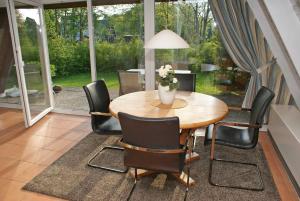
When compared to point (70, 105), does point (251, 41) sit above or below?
above

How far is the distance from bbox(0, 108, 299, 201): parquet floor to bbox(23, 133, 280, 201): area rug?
0.36ft

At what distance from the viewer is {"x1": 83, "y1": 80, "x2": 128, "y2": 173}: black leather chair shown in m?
2.56

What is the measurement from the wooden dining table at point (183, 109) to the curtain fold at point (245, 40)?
1096mm

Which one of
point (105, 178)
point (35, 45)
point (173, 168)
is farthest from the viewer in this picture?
point (35, 45)

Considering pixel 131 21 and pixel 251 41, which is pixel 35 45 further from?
pixel 251 41

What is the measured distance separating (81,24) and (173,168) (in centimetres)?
474

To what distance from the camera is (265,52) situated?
324cm

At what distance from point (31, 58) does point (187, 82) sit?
2846 mm

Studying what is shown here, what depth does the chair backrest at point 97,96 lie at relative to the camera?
2.57 m

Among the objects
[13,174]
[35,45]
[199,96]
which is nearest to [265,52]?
[199,96]

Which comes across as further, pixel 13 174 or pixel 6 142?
pixel 6 142

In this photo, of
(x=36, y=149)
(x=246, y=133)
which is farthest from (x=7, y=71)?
(x=246, y=133)

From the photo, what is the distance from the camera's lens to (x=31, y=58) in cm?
413

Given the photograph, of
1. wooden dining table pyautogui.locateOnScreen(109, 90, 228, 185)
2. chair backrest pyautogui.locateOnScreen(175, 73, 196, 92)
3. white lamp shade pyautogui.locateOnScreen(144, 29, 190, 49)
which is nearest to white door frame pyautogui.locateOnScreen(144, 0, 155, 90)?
chair backrest pyautogui.locateOnScreen(175, 73, 196, 92)
